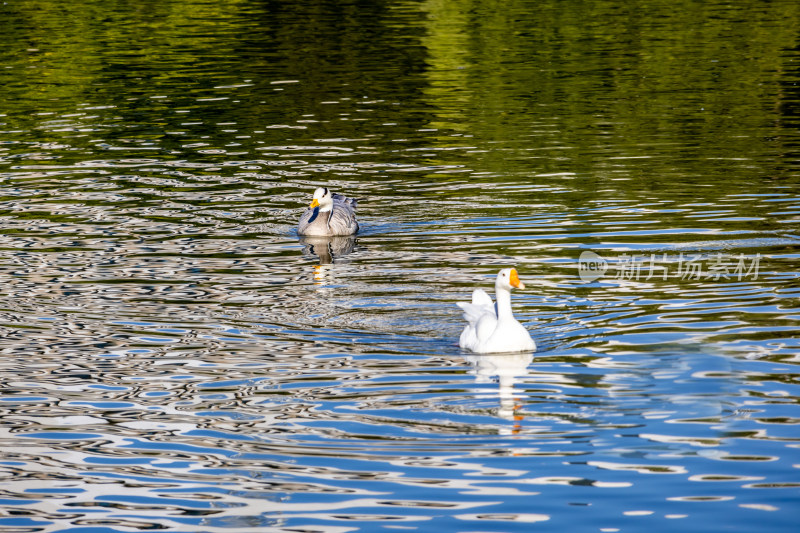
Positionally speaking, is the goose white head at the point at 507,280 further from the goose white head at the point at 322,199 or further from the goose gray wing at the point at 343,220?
the goose white head at the point at 322,199

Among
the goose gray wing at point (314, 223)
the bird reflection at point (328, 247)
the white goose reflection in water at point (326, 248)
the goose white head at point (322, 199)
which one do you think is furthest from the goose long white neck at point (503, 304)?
the goose white head at point (322, 199)

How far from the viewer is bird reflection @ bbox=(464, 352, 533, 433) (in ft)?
44.1

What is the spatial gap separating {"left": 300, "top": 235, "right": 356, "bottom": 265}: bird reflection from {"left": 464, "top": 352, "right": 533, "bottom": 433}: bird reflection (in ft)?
22.2

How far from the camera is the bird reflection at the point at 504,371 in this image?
1343 cm

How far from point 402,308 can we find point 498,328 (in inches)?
101

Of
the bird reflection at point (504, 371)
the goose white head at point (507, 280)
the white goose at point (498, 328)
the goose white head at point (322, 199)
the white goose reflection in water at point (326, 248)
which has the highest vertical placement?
the goose white head at point (322, 199)

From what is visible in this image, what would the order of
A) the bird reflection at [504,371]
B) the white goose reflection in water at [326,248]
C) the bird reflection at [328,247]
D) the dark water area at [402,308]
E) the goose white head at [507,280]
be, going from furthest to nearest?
1. the bird reflection at [328,247]
2. the white goose reflection in water at [326,248]
3. the goose white head at [507,280]
4. the bird reflection at [504,371]
5. the dark water area at [402,308]

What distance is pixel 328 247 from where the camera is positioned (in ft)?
74.7

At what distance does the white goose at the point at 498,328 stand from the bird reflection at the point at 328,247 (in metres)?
5.99

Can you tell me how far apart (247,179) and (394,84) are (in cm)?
1726

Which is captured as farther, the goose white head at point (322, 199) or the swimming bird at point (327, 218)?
the goose white head at point (322, 199)

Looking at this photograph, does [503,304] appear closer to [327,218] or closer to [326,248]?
[326,248]

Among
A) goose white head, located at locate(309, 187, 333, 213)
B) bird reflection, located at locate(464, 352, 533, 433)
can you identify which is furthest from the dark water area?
goose white head, located at locate(309, 187, 333, 213)

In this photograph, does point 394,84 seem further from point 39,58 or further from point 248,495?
point 248,495
